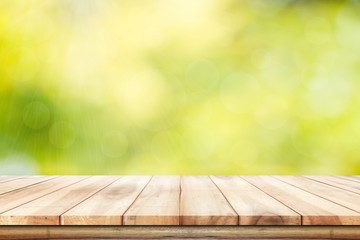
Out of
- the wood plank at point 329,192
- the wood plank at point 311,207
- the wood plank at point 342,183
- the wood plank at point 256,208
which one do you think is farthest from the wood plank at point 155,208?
the wood plank at point 342,183

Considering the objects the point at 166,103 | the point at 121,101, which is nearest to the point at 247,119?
the point at 166,103

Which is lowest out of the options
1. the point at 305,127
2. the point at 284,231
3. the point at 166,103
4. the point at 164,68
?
the point at 284,231

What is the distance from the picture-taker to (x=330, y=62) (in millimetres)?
1703

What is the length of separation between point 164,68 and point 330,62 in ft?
2.90

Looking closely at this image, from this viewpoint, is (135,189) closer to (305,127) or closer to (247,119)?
(247,119)

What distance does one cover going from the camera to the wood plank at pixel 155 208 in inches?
30.8

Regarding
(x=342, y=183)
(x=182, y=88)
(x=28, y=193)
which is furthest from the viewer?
(x=182, y=88)

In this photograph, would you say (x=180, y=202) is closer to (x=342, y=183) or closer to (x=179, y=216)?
(x=179, y=216)

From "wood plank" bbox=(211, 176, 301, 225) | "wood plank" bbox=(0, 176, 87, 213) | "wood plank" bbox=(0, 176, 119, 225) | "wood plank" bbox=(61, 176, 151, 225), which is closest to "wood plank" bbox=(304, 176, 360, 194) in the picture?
"wood plank" bbox=(211, 176, 301, 225)

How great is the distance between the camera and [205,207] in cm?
88

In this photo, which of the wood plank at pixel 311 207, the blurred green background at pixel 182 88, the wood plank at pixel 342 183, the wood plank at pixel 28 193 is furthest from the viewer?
the blurred green background at pixel 182 88

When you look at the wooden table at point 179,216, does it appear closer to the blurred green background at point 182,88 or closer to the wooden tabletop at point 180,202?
the wooden tabletop at point 180,202

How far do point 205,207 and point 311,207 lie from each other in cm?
29

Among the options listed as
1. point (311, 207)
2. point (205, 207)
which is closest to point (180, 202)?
point (205, 207)
